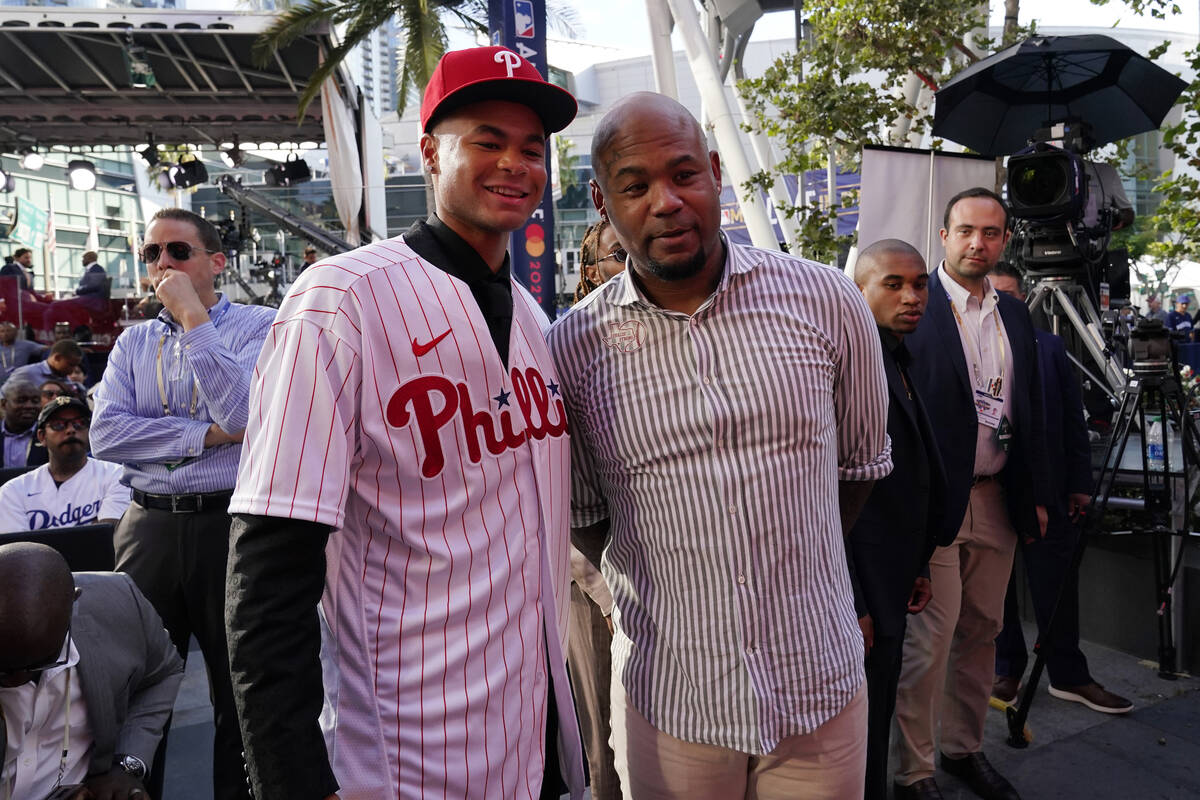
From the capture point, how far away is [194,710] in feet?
14.1

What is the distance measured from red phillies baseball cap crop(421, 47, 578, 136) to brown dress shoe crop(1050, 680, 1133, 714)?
3.90 meters

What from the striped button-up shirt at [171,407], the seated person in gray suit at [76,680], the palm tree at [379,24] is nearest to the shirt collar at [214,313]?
the striped button-up shirt at [171,407]

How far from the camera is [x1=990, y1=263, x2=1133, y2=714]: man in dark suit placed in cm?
396

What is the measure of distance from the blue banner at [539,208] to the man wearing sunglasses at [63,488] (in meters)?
3.68

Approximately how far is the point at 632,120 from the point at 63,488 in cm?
365

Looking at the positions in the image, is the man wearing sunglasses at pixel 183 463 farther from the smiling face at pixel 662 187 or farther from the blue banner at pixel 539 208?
the blue banner at pixel 539 208

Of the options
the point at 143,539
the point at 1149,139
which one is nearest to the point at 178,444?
the point at 143,539

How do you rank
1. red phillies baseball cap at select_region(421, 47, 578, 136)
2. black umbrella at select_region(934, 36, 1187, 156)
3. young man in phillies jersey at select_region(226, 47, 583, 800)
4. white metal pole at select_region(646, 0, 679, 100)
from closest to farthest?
young man in phillies jersey at select_region(226, 47, 583, 800) < red phillies baseball cap at select_region(421, 47, 578, 136) < black umbrella at select_region(934, 36, 1187, 156) < white metal pole at select_region(646, 0, 679, 100)

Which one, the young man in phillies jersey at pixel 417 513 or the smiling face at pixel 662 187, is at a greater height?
the smiling face at pixel 662 187

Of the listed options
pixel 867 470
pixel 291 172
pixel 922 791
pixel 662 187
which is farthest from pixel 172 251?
pixel 291 172

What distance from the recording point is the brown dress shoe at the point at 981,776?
3.31 metres

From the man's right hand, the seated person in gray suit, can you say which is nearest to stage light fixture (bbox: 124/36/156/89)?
the man's right hand

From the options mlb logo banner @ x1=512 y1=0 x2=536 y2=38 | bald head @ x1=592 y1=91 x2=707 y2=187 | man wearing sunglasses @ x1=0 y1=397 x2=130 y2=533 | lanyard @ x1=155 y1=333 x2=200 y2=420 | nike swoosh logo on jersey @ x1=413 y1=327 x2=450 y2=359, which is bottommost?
man wearing sunglasses @ x1=0 y1=397 x2=130 y2=533

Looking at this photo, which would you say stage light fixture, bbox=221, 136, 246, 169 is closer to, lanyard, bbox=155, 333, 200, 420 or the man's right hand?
lanyard, bbox=155, 333, 200, 420
